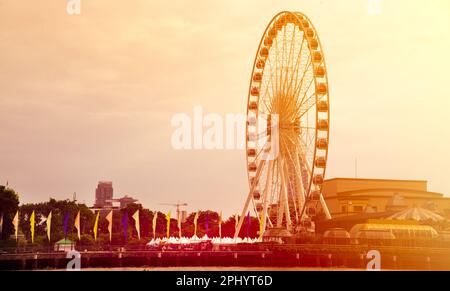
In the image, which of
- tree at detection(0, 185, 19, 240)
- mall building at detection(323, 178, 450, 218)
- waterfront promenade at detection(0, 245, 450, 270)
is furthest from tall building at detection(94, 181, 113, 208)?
waterfront promenade at detection(0, 245, 450, 270)

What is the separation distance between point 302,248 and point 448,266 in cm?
1112

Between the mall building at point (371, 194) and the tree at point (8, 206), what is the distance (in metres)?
40.6

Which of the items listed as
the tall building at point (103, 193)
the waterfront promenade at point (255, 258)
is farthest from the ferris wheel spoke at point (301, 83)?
the tall building at point (103, 193)

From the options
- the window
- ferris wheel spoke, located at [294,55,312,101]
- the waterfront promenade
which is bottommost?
the waterfront promenade

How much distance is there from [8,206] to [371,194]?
47.5 meters

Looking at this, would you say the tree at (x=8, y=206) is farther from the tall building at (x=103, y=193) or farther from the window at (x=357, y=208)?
the tall building at (x=103, y=193)

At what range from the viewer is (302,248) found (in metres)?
59.9

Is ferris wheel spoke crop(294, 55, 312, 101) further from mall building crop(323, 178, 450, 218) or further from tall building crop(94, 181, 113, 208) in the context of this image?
tall building crop(94, 181, 113, 208)

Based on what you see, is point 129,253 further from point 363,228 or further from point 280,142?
point 363,228

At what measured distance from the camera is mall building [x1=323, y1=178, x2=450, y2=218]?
312ft

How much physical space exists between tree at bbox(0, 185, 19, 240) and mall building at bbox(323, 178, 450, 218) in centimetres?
4058

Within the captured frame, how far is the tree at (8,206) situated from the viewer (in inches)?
2766
